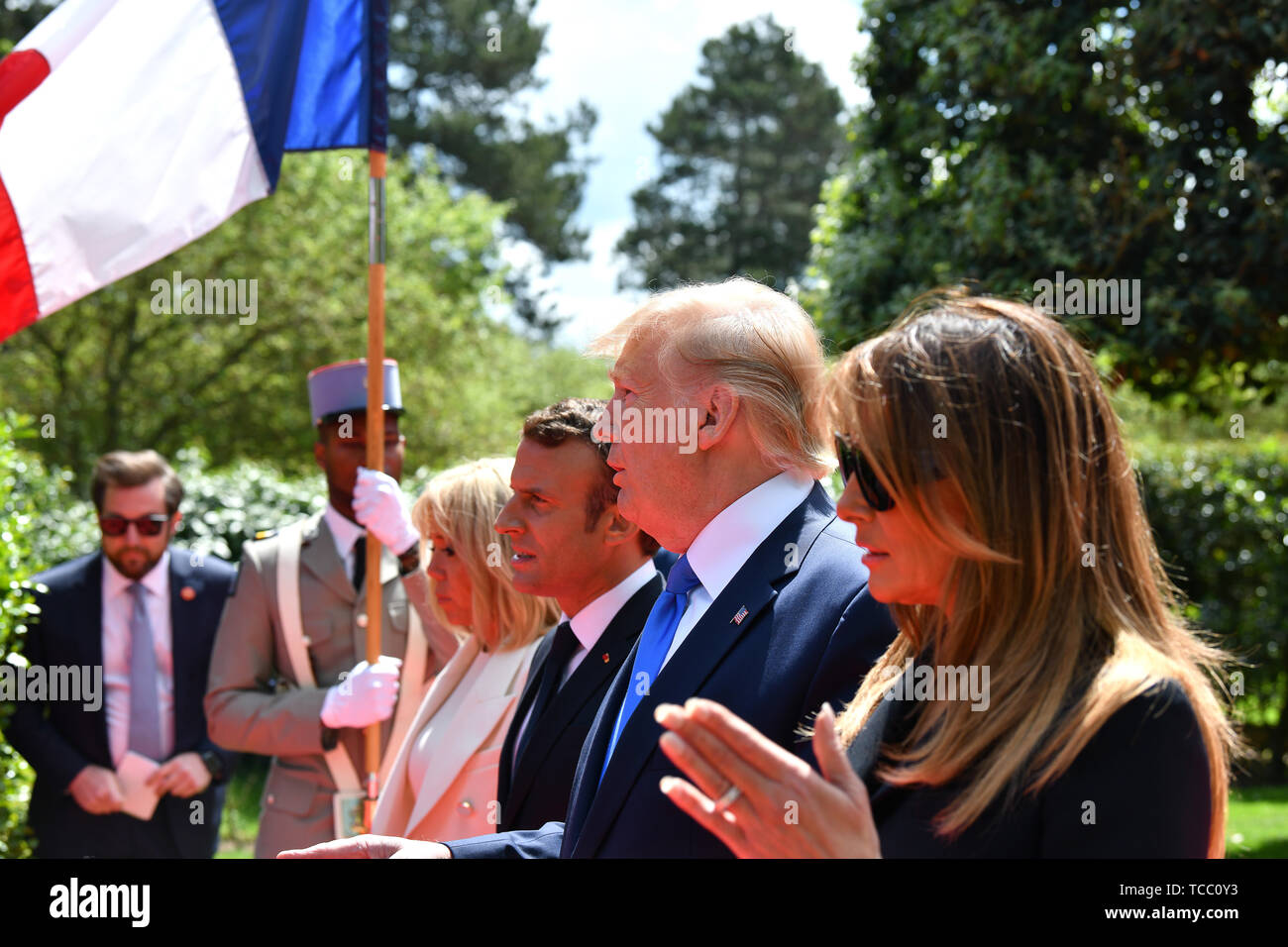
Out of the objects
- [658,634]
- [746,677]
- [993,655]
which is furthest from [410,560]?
[993,655]

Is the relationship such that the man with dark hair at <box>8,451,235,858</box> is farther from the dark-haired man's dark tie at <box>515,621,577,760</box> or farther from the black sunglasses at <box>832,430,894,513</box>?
the black sunglasses at <box>832,430,894,513</box>

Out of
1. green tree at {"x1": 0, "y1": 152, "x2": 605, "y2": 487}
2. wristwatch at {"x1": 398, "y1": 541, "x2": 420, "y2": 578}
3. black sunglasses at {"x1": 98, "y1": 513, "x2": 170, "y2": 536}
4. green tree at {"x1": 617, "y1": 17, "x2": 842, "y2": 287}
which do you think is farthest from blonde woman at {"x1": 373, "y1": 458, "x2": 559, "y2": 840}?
green tree at {"x1": 617, "y1": 17, "x2": 842, "y2": 287}

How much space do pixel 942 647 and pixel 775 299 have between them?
4.09ft

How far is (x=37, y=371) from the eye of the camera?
1770 centimetres

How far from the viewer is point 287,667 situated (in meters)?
4.62

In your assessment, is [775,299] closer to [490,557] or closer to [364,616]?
[490,557]

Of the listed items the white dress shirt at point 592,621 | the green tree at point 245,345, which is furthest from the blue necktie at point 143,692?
the green tree at point 245,345

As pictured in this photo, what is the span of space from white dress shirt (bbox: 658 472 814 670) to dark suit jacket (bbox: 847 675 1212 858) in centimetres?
97

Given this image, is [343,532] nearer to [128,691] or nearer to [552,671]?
[128,691]

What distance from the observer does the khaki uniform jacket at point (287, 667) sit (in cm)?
433

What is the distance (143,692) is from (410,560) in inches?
63.3

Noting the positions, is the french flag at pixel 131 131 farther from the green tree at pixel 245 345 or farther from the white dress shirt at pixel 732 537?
the green tree at pixel 245 345

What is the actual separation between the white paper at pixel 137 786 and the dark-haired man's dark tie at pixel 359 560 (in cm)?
131
